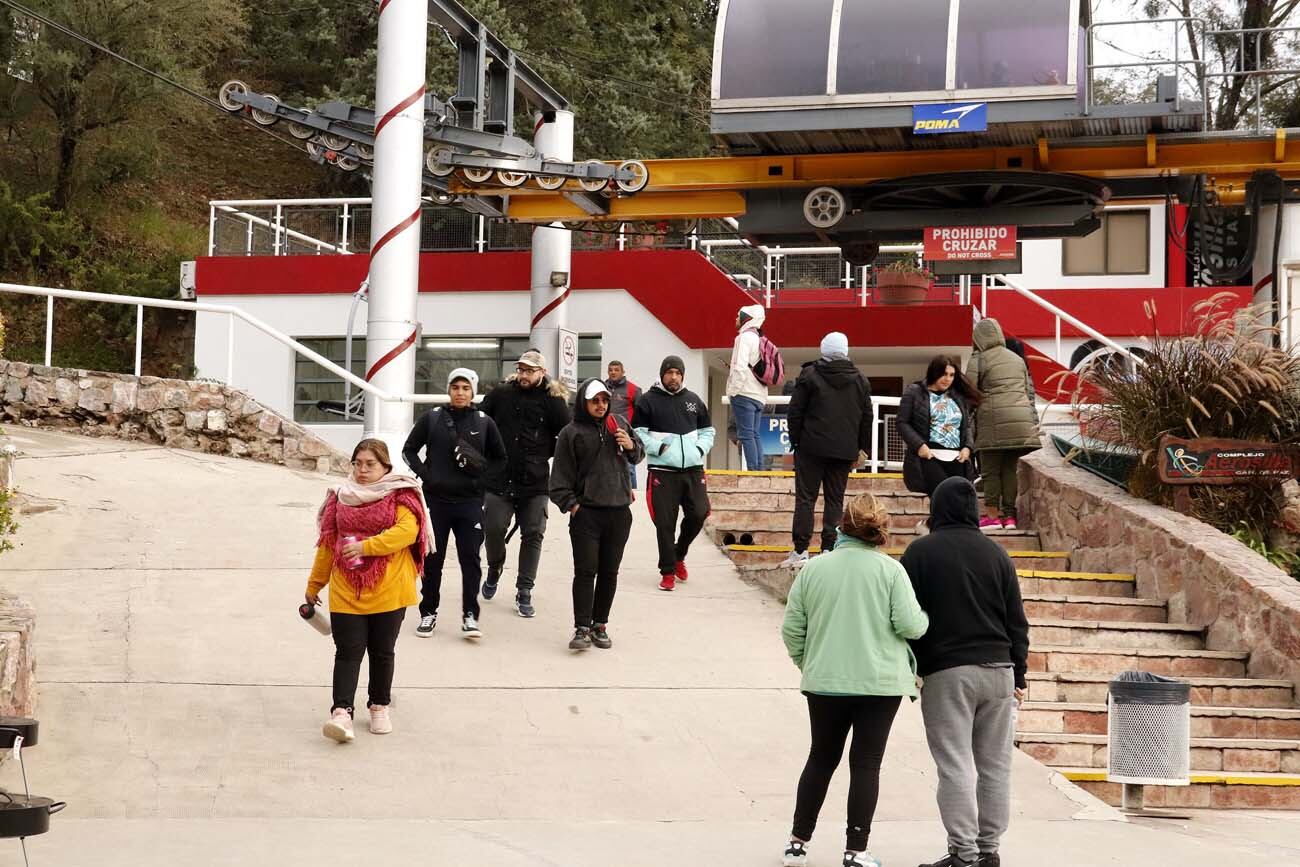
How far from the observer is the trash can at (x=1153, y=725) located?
26.6ft

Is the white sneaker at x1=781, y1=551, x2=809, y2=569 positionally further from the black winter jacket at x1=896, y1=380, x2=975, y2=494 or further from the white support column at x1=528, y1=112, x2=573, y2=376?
the white support column at x1=528, y1=112, x2=573, y2=376

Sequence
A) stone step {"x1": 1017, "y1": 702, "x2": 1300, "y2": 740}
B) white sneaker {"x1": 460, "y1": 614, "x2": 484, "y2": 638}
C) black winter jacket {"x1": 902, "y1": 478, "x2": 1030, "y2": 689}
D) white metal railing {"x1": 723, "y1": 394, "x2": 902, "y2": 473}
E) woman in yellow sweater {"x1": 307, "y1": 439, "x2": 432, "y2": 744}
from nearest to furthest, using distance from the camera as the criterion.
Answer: black winter jacket {"x1": 902, "y1": 478, "x2": 1030, "y2": 689}
woman in yellow sweater {"x1": 307, "y1": 439, "x2": 432, "y2": 744}
stone step {"x1": 1017, "y1": 702, "x2": 1300, "y2": 740}
white sneaker {"x1": 460, "y1": 614, "x2": 484, "y2": 638}
white metal railing {"x1": 723, "y1": 394, "x2": 902, "y2": 473}

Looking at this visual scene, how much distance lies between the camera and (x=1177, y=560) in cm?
1128

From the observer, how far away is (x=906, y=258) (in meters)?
22.6

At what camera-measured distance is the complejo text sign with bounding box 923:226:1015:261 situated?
1573cm

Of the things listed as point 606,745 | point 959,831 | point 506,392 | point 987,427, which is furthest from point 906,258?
point 959,831

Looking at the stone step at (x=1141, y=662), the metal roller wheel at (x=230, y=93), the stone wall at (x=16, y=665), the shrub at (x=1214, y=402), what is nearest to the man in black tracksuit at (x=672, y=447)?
the stone step at (x=1141, y=662)

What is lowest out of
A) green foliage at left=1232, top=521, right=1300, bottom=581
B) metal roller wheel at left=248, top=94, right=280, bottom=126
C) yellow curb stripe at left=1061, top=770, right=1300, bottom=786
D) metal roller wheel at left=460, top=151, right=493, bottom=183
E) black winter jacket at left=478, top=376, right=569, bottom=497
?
yellow curb stripe at left=1061, top=770, right=1300, bottom=786

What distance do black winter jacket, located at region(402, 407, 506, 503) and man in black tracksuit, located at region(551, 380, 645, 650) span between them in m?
0.52

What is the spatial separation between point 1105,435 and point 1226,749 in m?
4.09

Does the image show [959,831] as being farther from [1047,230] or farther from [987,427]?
[1047,230]

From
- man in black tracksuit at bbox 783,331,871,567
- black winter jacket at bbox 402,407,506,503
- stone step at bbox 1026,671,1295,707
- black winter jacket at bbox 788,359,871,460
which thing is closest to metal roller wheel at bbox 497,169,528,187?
man in black tracksuit at bbox 783,331,871,567

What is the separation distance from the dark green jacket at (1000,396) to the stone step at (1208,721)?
3.61m

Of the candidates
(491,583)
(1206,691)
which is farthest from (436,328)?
(1206,691)
